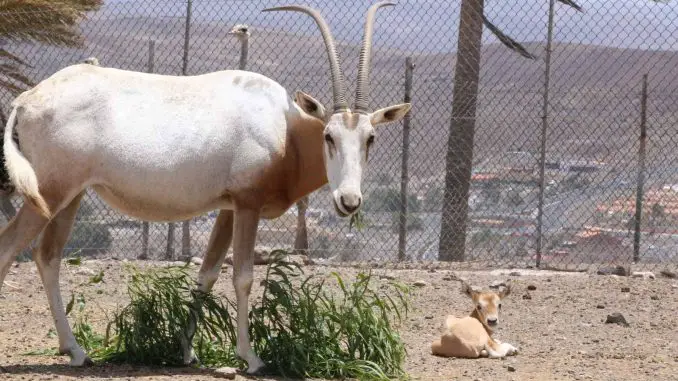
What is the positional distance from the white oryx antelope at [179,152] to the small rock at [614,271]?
193 inches

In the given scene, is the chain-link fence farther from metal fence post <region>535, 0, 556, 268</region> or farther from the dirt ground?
the dirt ground

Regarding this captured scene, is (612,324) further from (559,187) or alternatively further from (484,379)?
(559,187)

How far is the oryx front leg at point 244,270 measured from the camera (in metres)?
6.50

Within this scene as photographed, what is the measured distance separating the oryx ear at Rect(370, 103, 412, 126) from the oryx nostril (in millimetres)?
588

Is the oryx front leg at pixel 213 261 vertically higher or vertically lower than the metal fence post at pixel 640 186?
lower

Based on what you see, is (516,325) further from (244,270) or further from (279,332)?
(244,270)

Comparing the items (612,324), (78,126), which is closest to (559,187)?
(612,324)

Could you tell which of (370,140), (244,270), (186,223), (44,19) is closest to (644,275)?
(186,223)

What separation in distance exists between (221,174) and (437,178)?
5878mm

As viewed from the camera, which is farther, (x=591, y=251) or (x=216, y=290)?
(x=591, y=251)

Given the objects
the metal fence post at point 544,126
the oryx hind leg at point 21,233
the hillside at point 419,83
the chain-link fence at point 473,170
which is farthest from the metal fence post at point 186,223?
the oryx hind leg at point 21,233

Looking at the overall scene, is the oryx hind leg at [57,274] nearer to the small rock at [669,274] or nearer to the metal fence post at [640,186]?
the small rock at [669,274]

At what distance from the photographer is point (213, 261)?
6887mm

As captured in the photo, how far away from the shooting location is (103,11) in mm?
13133
